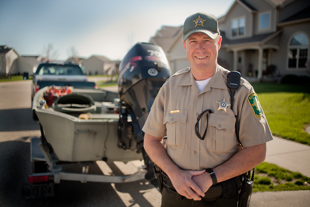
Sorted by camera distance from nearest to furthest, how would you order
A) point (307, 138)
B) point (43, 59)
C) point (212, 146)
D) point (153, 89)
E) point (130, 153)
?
point (212, 146) → point (153, 89) → point (130, 153) → point (307, 138) → point (43, 59)

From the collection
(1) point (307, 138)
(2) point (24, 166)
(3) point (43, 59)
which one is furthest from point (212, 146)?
(3) point (43, 59)

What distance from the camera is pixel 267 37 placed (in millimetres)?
19016

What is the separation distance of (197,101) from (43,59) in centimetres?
985

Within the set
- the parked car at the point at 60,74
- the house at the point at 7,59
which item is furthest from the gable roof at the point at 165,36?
the house at the point at 7,59

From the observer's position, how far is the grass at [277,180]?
3.89 m

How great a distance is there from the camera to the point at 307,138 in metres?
6.03

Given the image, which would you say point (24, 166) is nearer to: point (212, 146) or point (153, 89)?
point (153, 89)

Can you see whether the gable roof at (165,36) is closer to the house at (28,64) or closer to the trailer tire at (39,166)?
the house at (28,64)

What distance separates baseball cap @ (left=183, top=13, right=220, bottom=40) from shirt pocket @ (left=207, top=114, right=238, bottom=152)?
0.57 meters

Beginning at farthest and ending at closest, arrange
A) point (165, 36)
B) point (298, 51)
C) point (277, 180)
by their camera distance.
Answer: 1. point (165, 36)
2. point (298, 51)
3. point (277, 180)

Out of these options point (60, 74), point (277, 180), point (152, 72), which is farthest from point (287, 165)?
point (60, 74)

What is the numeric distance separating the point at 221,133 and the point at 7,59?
5825 millimetres

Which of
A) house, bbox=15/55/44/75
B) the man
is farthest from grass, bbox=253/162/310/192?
house, bbox=15/55/44/75

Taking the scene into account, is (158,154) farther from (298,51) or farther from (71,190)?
(298,51)
